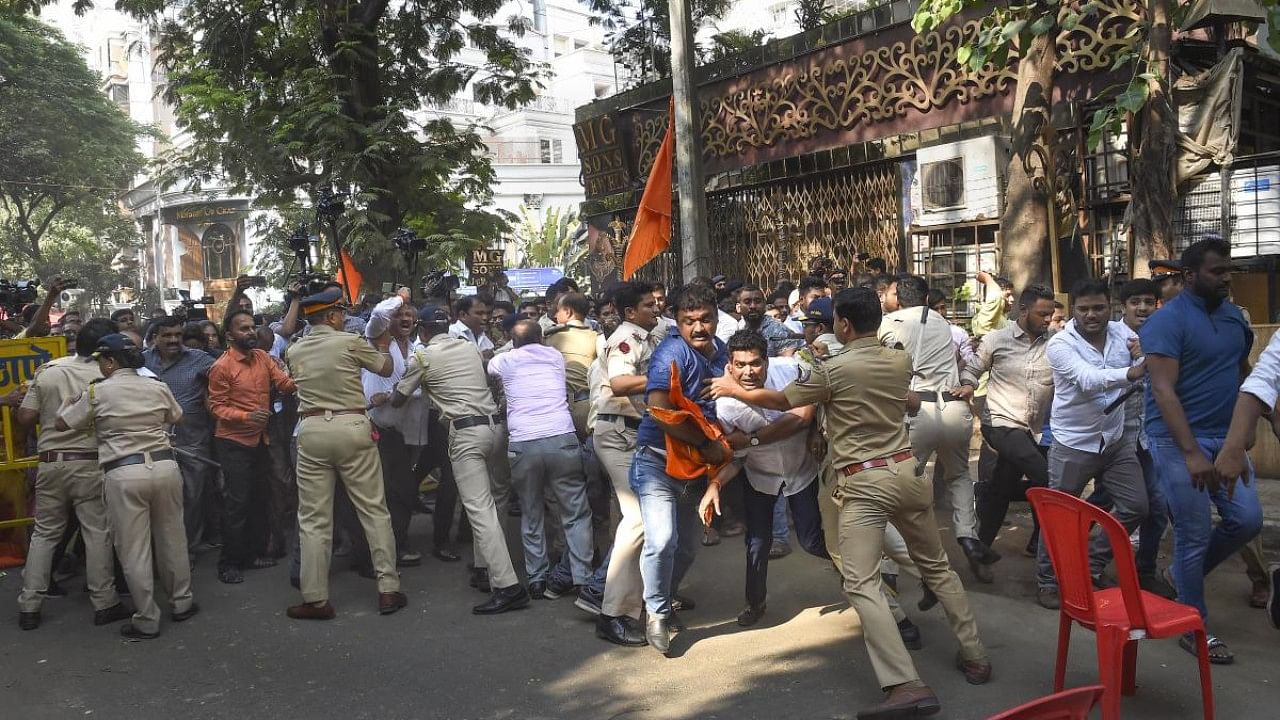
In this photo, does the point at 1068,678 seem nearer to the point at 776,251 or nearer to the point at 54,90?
the point at 776,251

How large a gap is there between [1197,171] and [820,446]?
562 cm

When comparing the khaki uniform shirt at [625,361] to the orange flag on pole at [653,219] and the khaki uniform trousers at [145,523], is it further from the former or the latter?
the orange flag on pole at [653,219]

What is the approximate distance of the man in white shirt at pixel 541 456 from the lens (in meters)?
6.38

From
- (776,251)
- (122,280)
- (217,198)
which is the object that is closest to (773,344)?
(776,251)

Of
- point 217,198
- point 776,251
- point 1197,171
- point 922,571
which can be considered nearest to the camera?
point 922,571

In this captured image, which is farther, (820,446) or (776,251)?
(776,251)

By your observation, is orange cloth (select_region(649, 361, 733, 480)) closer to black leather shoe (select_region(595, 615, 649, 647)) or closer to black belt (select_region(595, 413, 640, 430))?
black belt (select_region(595, 413, 640, 430))

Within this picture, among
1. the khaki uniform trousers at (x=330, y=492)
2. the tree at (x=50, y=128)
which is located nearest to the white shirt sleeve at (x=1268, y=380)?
the khaki uniform trousers at (x=330, y=492)

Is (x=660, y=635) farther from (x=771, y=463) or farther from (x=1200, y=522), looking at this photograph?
(x=1200, y=522)

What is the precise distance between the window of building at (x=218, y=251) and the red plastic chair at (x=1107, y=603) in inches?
1946

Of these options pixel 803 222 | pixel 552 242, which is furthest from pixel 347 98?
pixel 552 242

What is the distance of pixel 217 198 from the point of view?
1873 inches

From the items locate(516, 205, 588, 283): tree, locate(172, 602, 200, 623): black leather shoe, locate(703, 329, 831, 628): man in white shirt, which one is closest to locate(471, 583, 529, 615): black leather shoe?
locate(703, 329, 831, 628): man in white shirt

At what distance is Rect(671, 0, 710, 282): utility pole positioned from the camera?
32.5 feet
